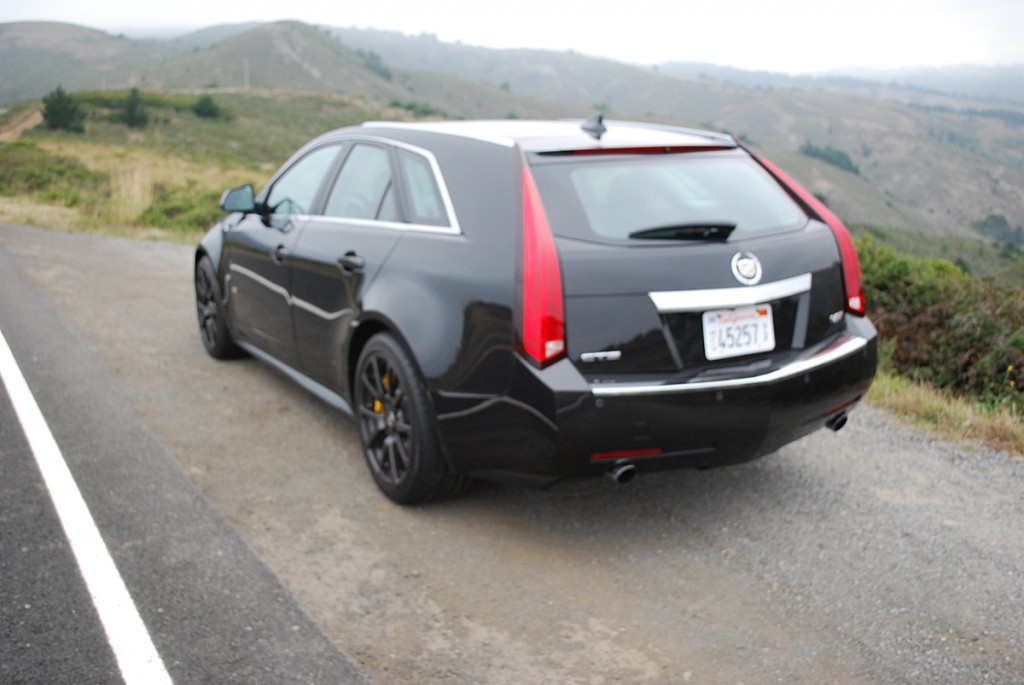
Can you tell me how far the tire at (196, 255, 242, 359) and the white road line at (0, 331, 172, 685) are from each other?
132 centimetres

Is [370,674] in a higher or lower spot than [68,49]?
lower

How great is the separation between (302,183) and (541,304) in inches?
98.0

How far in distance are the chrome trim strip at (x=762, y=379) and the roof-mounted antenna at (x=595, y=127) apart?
4.12 feet

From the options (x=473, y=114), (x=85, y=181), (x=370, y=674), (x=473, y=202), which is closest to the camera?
(x=370, y=674)

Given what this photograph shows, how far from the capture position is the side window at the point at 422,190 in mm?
3971

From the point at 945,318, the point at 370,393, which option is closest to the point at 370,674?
the point at 370,393

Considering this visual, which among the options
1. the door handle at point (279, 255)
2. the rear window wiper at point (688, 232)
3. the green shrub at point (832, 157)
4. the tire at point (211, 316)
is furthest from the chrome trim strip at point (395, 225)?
the green shrub at point (832, 157)

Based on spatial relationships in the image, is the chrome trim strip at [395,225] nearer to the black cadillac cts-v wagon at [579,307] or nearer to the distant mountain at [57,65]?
the black cadillac cts-v wagon at [579,307]

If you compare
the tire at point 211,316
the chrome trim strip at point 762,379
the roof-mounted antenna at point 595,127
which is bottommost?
the tire at point 211,316

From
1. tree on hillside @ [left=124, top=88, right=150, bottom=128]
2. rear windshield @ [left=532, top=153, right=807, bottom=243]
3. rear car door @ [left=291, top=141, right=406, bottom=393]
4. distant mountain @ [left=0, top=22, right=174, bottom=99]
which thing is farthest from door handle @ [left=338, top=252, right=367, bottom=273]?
distant mountain @ [left=0, top=22, right=174, bottom=99]

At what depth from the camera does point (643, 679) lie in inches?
111

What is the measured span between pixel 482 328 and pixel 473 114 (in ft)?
561

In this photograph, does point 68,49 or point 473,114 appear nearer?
point 473,114

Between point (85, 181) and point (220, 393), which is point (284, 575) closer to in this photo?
point (220, 393)
